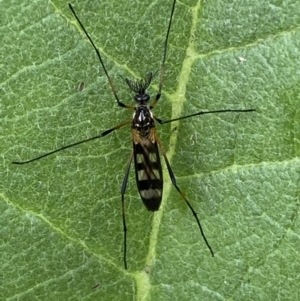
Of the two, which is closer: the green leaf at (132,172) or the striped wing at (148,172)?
the green leaf at (132,172)

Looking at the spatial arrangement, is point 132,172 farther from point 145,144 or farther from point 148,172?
point 145,144

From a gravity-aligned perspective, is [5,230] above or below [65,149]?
below

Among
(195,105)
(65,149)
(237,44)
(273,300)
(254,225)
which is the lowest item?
(273,300)

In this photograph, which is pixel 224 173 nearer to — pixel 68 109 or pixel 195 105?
pixel 195 105

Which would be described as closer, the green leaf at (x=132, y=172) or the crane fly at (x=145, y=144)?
the green leaf at (x=132, y=172)

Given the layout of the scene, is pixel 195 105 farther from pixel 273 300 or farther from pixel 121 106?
pixel 273 300

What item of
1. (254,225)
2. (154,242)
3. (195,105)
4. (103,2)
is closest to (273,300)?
(254,225)

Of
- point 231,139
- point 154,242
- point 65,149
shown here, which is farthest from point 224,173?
point 65,149
